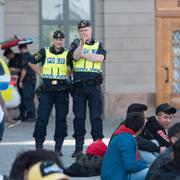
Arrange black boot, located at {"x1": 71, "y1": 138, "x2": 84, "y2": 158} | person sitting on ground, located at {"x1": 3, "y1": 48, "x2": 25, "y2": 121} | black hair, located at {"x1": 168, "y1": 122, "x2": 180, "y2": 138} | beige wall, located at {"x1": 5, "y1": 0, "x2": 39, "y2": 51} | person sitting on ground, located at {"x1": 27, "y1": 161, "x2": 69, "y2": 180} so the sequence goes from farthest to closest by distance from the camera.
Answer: beige wall, located at {"x1": 5, "y1": 0, "x2": 39, "y2": 51}
person sitting on ground, located at {"x1": 3, "y1": 48, "x2": 25, "y2": 121}
black boot, located at {"x1": 71, "y1": 138, "x2": 84, "y2": 158}
black hair, located at {"x1": 168, "y1": 122, "x2": 180, "y2": 138}
person sitting on ground, located at {"x1": 27, "y1": 161, "x2": 69, "y2": 180}

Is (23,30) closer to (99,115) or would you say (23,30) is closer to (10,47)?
(10,47)

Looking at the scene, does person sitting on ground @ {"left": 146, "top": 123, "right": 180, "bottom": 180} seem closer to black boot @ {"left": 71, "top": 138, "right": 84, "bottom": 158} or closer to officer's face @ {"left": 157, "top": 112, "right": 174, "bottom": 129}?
officer's face @ {"left": 157, "top": 112, "right": 174, "bottom": 129}

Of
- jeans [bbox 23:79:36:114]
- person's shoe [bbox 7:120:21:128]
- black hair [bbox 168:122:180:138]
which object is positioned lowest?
person's shoe [bbox 7:120:21:128]

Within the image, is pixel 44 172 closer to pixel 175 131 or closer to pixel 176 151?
pixel 176 151

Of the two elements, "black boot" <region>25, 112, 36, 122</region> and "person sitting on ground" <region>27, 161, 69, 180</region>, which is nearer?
"person sitting on ground" <region>27, 161, 69, 180</region>

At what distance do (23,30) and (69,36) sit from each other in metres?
1.04

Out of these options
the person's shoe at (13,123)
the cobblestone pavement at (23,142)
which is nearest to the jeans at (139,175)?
the cobblestone pavement at (23,142)

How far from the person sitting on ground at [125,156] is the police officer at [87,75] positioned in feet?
10.8

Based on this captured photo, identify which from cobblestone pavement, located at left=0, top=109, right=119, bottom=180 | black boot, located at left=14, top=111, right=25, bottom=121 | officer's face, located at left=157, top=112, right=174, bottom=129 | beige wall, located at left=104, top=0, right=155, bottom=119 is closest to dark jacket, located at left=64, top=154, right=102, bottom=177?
officer's face, located at left=157, top=112, right=174, bottom=129

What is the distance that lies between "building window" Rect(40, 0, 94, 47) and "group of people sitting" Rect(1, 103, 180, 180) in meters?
9.23

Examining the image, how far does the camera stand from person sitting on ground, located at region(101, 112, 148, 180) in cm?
768

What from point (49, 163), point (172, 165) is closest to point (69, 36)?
point (172, 165)

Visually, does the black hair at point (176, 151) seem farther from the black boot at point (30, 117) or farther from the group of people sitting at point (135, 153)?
the black boot at point (30, 117)

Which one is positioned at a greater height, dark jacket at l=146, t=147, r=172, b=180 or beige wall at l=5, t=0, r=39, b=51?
beige wall at l=5, t=0, r=39, b=51
